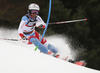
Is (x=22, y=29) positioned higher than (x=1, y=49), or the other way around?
(x=1, y=49)

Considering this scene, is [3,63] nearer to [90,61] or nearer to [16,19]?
[16,19]

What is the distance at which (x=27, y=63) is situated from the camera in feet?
8.60

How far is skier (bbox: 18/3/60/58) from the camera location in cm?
458

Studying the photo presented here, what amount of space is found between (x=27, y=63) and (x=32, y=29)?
7.95 ft

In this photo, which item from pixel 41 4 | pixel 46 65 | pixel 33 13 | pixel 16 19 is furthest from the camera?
Answer: pixel 41 4

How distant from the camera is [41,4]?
10.2 m

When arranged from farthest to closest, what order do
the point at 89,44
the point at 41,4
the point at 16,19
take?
the point at 89,44, the point at 41,4, the point at 16,19

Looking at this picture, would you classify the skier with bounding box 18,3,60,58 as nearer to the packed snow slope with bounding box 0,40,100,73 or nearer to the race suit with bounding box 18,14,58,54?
the race suit with bounding box 18,14,58,54

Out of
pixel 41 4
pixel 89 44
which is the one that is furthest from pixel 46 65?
pixel 89 44

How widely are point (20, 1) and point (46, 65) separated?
7082mm

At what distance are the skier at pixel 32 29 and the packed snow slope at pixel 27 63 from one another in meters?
1.68

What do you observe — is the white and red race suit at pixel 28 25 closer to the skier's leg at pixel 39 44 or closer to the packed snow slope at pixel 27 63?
the skier's leg at pixel 39 44

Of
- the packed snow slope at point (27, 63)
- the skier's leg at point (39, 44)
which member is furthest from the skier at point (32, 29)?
the packed snow slope at point (27, 63)

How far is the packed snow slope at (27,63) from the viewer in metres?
2.48
